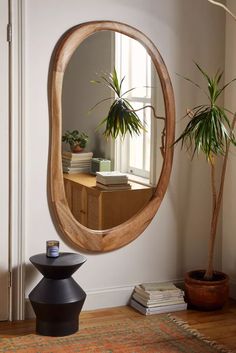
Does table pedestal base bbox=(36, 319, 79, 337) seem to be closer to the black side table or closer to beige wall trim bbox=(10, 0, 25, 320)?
the black side table

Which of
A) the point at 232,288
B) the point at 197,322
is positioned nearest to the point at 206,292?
the point at 197,322

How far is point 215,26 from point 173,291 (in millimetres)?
1737

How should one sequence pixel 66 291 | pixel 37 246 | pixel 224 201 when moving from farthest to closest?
pixel 224 201 → pixel 37 246 → pixel 66 291

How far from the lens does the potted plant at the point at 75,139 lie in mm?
3938

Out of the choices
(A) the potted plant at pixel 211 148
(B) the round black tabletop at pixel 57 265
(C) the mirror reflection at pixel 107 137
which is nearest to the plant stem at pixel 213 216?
(A) the potted plant at pixel 211 148

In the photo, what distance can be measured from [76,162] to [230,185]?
1103mm

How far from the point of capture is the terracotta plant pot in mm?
4113

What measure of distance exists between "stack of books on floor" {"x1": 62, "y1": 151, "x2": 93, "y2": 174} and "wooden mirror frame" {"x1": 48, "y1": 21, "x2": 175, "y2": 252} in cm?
4

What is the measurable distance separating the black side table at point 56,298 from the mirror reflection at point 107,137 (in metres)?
0.43

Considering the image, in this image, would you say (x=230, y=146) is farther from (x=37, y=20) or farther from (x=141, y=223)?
(x=37, y=20)

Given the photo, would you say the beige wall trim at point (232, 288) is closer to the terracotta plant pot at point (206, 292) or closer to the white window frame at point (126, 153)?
the terracotta plant pot at point (206, 292)

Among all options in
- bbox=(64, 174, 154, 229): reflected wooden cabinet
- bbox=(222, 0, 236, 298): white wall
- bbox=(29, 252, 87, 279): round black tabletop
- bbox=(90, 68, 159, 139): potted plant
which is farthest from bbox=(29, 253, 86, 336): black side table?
bbox=(222, 0, 236, 298): white wall

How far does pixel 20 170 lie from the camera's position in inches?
151

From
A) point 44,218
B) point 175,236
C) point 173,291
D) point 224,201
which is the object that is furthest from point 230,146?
point 44,218
